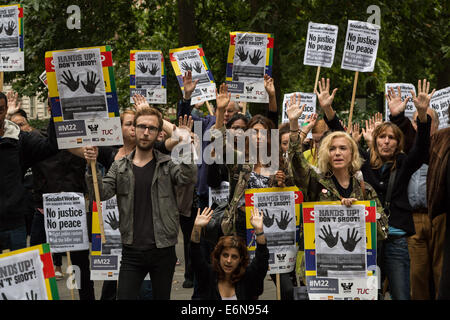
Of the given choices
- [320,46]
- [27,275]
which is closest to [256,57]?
[320,46]

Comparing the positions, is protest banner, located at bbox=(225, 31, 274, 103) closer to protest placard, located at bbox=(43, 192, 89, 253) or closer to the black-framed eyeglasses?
protest placard, located at bbox=(43, 192, 89, 253)

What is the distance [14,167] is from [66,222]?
1806mm

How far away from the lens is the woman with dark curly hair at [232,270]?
5.60m

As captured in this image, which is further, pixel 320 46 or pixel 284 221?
pixel 320 46

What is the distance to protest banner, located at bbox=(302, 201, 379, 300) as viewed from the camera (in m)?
5.52

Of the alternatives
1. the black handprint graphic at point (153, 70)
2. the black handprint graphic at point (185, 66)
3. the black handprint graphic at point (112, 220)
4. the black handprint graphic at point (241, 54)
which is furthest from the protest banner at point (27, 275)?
the black handprint graphic at point (153, 70)

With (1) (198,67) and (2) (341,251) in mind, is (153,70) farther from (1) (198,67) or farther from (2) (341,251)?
(2) (341,251)

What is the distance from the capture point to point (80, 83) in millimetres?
5844

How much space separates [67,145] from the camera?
5.81 meters

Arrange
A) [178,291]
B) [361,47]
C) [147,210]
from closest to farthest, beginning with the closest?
1. [147,210]
2. [178,291]
3. [361,47]

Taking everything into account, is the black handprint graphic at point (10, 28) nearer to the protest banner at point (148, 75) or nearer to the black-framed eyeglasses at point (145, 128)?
the protest banner at point (148, 75)
